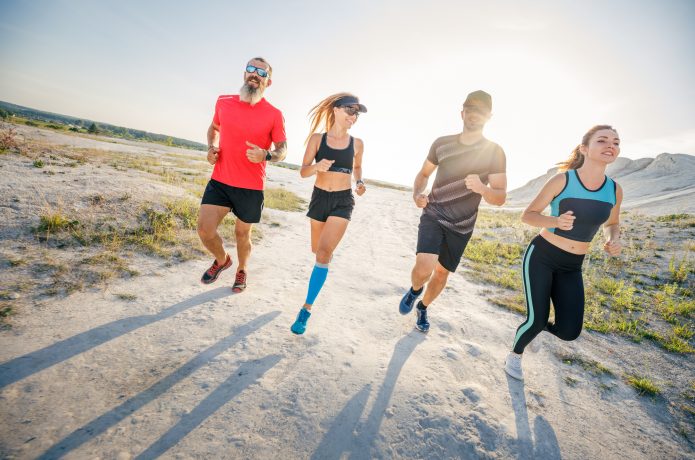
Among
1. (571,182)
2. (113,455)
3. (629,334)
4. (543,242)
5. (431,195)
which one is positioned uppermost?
(571,182)

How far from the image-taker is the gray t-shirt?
11.8 ft

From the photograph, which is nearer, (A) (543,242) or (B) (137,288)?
(A) (543,242)

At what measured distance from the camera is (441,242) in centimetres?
373

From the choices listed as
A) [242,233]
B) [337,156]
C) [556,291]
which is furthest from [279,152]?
[556,291]

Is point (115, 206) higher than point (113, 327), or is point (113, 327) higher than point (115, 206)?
point (115, 206)

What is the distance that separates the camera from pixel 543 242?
3223mm

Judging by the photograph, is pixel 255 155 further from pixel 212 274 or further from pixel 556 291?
pixel 556 291

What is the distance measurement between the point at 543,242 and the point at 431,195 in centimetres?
138

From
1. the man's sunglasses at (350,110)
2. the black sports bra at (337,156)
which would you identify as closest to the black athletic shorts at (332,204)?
the black sports bra at (337,156)

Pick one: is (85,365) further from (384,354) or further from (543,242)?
(543,242)

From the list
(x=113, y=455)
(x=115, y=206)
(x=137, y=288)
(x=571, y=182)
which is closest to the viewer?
(x=113, y=455)

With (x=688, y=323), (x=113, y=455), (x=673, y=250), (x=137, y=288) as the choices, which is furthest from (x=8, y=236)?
(x=673, y=250)

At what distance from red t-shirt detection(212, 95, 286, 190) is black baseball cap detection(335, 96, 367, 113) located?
84 cm

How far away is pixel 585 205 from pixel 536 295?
1.04m
